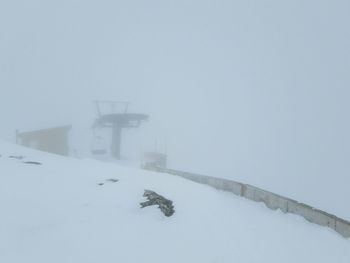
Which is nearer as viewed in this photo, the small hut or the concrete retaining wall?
the concrete retaining wall

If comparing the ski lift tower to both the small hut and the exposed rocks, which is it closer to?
the small hut

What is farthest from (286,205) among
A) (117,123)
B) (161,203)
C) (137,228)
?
(117,123)

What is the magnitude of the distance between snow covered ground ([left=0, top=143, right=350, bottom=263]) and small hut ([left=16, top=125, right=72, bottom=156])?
85.3ft

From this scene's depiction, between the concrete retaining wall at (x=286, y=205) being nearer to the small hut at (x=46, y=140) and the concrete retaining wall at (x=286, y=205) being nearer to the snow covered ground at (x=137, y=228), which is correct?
the snow covered ground at (x=137, y=228)

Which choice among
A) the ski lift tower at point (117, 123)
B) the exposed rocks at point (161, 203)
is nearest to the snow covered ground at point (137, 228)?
the exposed rocks at point (161, 203)

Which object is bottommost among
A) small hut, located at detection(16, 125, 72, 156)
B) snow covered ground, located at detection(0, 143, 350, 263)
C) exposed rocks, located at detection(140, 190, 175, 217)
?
small hut, located at detection(16, 125, 72, 156)

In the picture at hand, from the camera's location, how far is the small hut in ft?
123

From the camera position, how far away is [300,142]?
16662 cm

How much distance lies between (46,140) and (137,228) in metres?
31.4

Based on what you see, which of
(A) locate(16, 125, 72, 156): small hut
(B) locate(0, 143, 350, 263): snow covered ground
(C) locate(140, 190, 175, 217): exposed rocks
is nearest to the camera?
(B) locate(0, 143, 350, 263): snow covered ground

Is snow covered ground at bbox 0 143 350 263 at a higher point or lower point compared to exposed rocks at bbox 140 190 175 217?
lower

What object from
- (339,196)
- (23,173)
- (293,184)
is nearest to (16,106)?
(293,184)

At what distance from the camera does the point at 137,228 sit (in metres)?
8.42

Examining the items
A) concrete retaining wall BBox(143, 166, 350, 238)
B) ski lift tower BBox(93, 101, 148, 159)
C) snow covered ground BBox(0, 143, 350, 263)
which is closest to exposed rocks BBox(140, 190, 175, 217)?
snow covered ground BBox(0, 143, 350, 263)
